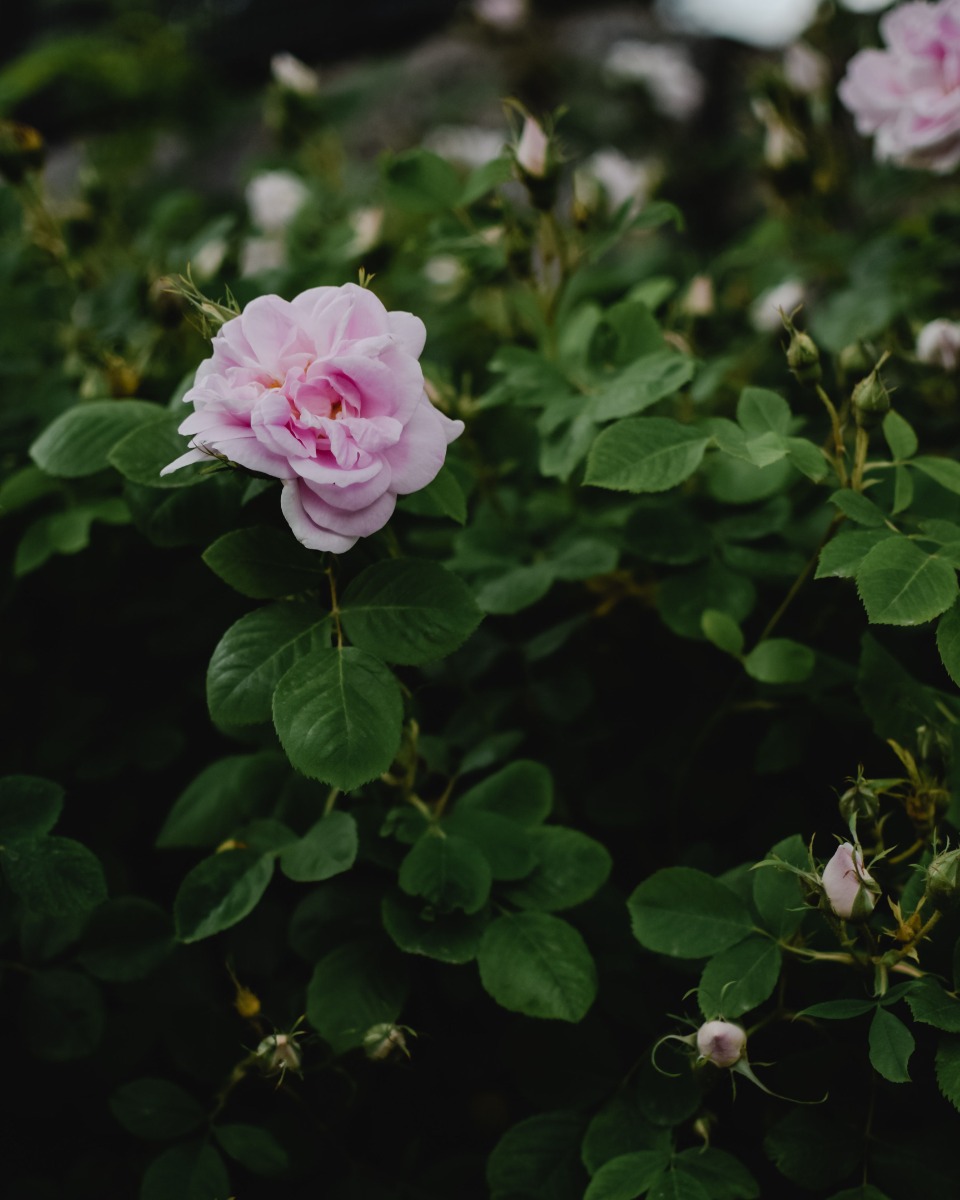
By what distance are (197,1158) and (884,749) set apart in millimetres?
626

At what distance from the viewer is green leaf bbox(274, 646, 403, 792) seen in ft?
1.96

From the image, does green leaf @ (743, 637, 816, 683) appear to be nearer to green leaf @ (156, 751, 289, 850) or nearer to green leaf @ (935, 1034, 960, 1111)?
green leaf @ (935, 1034, 960, 1111)

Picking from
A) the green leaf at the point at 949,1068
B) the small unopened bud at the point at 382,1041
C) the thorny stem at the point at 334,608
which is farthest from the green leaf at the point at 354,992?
the green leaf at the point at 949,1068

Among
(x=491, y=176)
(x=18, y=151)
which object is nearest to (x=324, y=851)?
(x=491, y=176)

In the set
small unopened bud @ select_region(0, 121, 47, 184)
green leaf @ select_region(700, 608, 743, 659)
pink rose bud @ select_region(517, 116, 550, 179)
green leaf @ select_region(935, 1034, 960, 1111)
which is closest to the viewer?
green leaf @ select_region(935, 1034, 960, 1111)

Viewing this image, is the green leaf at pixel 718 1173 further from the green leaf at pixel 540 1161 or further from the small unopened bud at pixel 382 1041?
the small unopened bud at pixel 382 1041

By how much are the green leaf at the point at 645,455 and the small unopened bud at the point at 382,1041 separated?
399mm

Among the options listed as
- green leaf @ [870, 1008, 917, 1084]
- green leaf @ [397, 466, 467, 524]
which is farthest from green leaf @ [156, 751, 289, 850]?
green leaf @ [870, 1008, 917, 1084]

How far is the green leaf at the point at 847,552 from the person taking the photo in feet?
2.22

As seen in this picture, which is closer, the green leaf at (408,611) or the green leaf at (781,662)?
the green leaf at (408,611)

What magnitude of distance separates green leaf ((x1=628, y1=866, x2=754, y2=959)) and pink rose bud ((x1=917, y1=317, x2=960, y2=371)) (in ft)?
1.92

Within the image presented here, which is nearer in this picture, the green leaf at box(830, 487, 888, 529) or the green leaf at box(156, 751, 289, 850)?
the green leaf at box(830, 487, 888, 529)

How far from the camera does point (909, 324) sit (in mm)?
1162

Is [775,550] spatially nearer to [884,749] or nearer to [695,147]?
[884,749]
